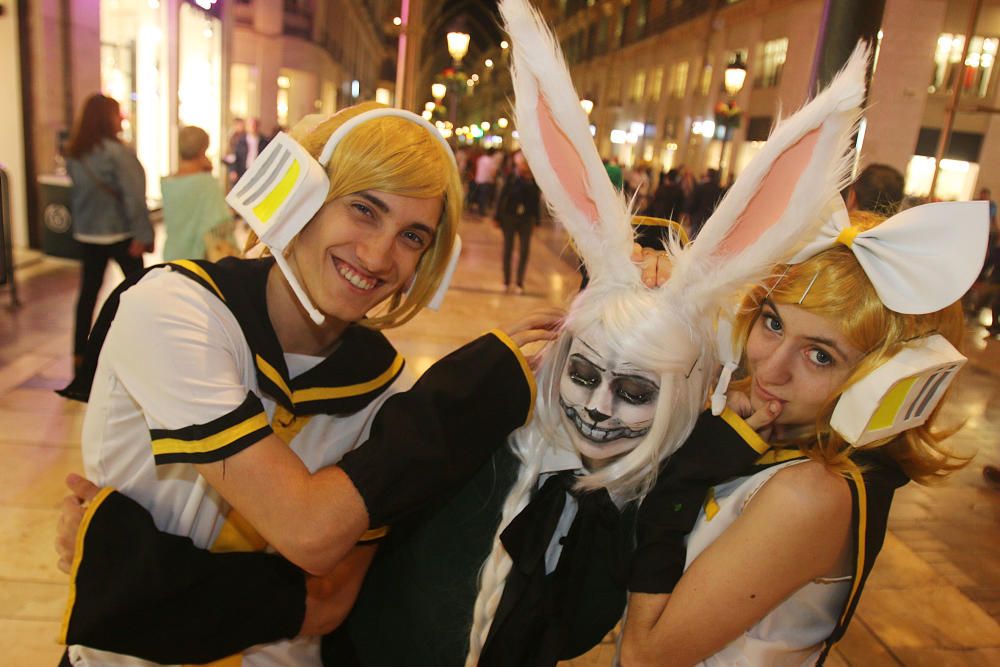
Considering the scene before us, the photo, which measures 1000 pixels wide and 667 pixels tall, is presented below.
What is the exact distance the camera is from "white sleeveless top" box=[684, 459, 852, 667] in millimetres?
1251

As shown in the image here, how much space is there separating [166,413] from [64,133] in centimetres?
807

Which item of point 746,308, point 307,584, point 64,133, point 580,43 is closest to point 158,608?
A: point 307,584

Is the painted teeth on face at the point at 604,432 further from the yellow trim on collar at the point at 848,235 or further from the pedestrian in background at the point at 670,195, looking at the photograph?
the pedestrian in background at the point at 670,195

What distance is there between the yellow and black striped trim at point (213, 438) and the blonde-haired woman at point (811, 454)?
673mm

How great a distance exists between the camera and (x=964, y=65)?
22.5 feet

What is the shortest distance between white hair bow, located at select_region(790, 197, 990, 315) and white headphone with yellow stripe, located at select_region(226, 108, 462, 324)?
832 millimetres

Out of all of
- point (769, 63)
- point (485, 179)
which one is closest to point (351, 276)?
point (485, 179)

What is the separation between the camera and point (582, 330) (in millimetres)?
1315

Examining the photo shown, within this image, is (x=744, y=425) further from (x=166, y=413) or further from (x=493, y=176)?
(x=493, y=176)

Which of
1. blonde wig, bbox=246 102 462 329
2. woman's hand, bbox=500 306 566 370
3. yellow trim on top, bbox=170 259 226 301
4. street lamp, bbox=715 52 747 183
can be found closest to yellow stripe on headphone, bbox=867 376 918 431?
woman's hand, bbox=500 306 566 370

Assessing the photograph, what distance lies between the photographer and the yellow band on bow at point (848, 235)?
4.09 feet

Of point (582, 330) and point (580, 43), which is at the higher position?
point (580, 43)

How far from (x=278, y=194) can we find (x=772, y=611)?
1119mm

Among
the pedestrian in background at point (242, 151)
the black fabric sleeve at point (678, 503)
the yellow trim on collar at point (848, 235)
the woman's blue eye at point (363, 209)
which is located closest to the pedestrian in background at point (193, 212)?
the woman's blue eye at point (363, 209)
